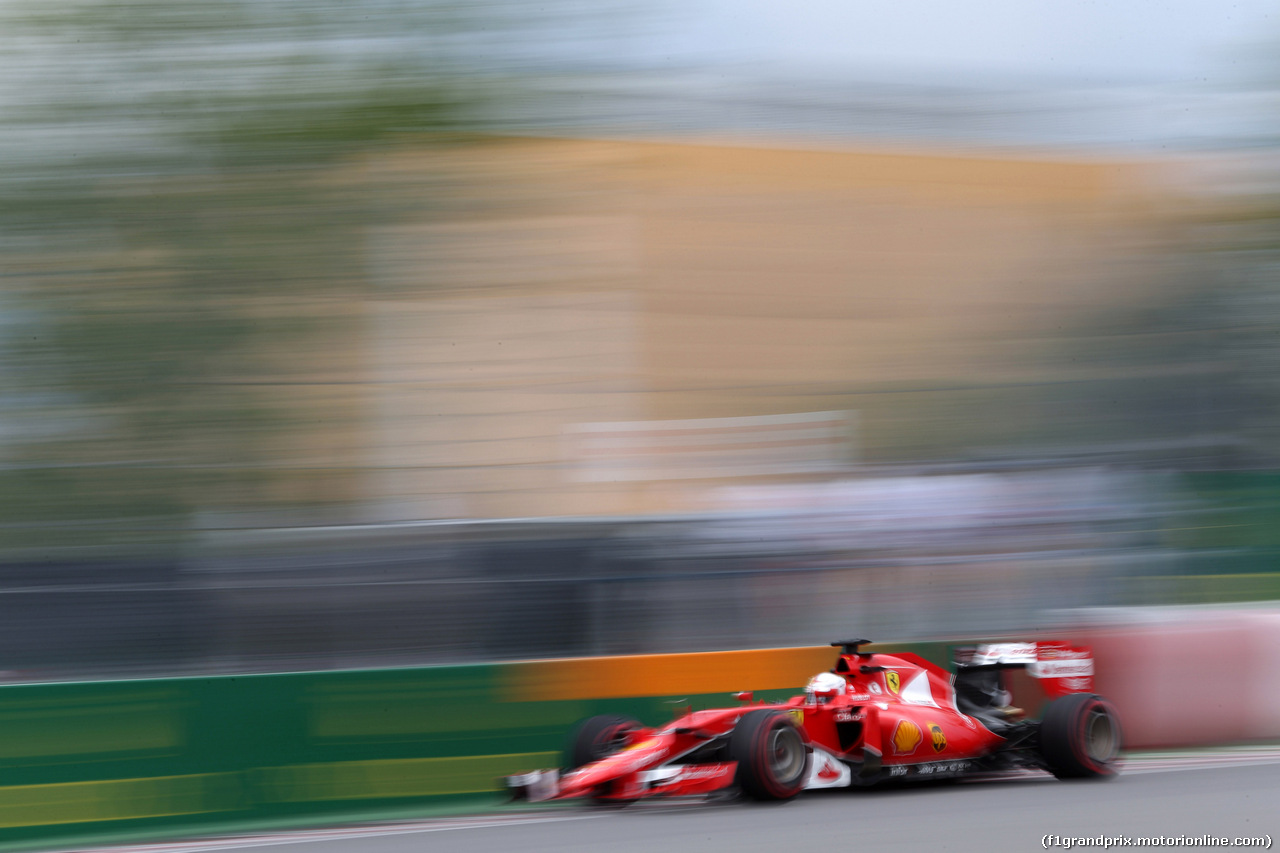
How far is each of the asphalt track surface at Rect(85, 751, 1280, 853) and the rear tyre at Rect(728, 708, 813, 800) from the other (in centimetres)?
10

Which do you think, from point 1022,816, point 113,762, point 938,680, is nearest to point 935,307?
point 938,680

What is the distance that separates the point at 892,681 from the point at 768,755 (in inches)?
38.2

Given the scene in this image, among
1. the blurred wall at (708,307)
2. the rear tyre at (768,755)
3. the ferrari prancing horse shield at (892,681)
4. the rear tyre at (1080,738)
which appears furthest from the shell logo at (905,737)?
the blurred wall at (708,307)

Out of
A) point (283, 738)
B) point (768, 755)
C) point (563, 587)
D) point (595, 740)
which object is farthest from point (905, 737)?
point (283, 738)

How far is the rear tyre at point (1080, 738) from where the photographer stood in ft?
21.2

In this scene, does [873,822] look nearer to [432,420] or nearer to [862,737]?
[862,737]

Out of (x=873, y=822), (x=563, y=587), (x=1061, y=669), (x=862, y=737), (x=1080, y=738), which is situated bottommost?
(x=873, y=822)

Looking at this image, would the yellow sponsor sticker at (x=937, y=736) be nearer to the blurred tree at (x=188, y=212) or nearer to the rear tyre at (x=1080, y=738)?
the rear tyre at (x=1080, y=738)

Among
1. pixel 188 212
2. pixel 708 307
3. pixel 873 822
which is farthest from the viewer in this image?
pixel 708 307

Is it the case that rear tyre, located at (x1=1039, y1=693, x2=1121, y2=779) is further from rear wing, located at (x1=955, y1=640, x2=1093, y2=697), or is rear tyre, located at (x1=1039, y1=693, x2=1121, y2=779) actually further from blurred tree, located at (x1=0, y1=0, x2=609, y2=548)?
blurred tree, located at (x1=0, y1=0, x2=609, y2=548)

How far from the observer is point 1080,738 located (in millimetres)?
6457

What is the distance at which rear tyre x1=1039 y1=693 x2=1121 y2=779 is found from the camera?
21.2 ft

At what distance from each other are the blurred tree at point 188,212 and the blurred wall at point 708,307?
485 millimetres

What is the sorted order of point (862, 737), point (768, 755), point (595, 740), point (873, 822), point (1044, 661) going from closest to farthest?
1. point (873, 822)
2. point (768, 755)
3. point (862, 737)
4. point (595, 740)
5. point (1044, 661)
